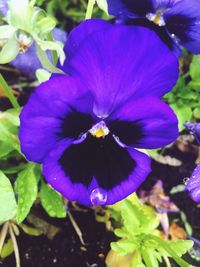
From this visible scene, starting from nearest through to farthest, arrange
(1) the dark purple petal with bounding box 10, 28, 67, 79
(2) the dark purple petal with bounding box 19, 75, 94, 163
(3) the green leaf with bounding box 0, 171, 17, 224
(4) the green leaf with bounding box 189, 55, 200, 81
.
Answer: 1. (2) the dark purple petal with bounding box 19, 75, 94, 163
2. (3) the green leaf with bounding box 0, 171, 17, 224
3. (4) the green leaf with bounding box 189, 55, 200, 81
4. (1) the dark purple petal with bounding box 10, 28, 67, 79

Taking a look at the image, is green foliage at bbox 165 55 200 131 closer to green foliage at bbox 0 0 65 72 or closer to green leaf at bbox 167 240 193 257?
green leaf at bbox 167 240 193 257

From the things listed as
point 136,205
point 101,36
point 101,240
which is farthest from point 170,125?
point 101,240

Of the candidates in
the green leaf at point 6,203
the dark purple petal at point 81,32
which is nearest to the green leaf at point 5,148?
the green leaf at point 6,203

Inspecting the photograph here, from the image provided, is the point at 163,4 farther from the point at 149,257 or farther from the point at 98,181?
the point at 149,257

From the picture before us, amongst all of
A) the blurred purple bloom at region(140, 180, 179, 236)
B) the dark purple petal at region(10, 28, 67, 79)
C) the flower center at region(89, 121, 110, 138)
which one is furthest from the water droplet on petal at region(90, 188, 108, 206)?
the dark purple petal at region(10, 28, 67, 79)

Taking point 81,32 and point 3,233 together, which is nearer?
point 81,32

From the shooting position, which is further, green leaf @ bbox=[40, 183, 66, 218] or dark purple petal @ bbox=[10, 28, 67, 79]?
dark purple petal @ bbox=[10, 28, 67, 79]

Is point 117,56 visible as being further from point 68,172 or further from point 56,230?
point 56,230

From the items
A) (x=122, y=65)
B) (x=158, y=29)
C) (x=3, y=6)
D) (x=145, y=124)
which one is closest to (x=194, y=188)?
(x=145, y=124)
